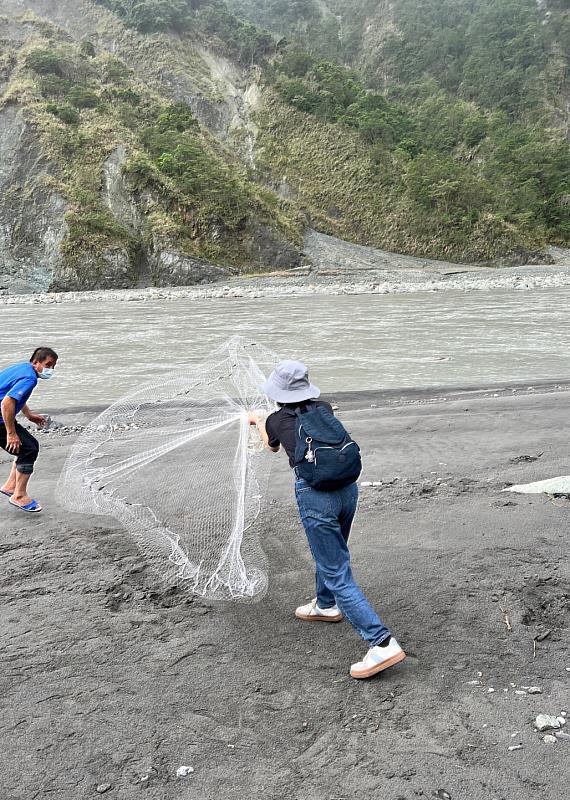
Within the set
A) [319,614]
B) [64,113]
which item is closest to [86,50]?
[64,113]

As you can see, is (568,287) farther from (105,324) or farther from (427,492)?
(427,492)

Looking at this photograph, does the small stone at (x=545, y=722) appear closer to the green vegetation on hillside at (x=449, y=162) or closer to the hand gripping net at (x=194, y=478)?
the hand gripping net at (x=194, y=478)

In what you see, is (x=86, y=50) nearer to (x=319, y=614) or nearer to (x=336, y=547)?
(x=319, y=614)

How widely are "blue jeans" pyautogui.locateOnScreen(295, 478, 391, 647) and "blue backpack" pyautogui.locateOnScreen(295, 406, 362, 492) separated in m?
0.09

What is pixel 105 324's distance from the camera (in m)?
21.8

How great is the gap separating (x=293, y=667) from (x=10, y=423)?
123 inches

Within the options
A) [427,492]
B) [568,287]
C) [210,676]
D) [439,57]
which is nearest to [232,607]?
[210,676]

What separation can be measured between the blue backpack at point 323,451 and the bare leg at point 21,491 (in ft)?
10.4

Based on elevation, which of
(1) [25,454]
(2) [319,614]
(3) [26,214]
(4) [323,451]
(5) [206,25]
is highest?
(5) [206,25]

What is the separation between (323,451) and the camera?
3293 mm

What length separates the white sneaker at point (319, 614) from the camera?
3863mm

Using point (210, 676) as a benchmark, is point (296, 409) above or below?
above

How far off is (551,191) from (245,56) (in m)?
34.6

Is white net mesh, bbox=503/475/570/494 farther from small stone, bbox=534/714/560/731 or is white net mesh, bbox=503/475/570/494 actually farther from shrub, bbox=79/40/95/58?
shrub, bbox=79/40/95/58
